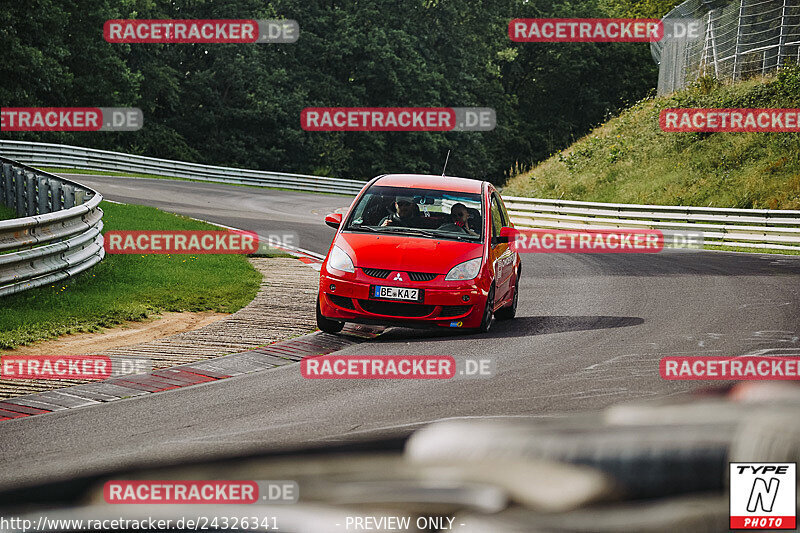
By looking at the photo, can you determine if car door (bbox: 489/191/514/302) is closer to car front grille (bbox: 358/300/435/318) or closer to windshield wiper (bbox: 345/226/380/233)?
car front grille (bbox: 358/300/435/318)

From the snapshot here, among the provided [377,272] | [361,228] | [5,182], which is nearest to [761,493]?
[377,272]

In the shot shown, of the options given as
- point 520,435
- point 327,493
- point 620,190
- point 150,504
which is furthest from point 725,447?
point 620,190

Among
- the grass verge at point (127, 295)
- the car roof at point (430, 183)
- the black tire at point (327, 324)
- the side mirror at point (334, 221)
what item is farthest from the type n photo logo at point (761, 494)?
the car roof at point (430, 183)

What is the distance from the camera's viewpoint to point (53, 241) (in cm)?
1334

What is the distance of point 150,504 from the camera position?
192 centimetres

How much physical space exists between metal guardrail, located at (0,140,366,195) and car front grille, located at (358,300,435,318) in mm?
31046

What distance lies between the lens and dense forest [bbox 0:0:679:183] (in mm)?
47969

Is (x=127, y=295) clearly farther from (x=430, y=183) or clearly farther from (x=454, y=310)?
(x=454, y=310)

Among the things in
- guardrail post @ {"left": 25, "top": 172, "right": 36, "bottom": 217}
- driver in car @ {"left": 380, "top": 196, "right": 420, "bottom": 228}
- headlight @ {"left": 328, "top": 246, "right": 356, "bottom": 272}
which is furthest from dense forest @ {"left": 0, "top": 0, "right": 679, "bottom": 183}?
headlight @ {"left": 328, "top": 246, "right": 356, "bottom": 272}

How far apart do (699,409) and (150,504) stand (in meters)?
1.11

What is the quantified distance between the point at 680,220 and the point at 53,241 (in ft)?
58.2

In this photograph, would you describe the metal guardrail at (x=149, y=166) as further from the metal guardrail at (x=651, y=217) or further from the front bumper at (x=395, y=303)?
the front bumper at (x=395, y=303)

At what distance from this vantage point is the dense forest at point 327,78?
157 ft

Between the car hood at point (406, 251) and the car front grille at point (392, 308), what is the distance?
38 cm
